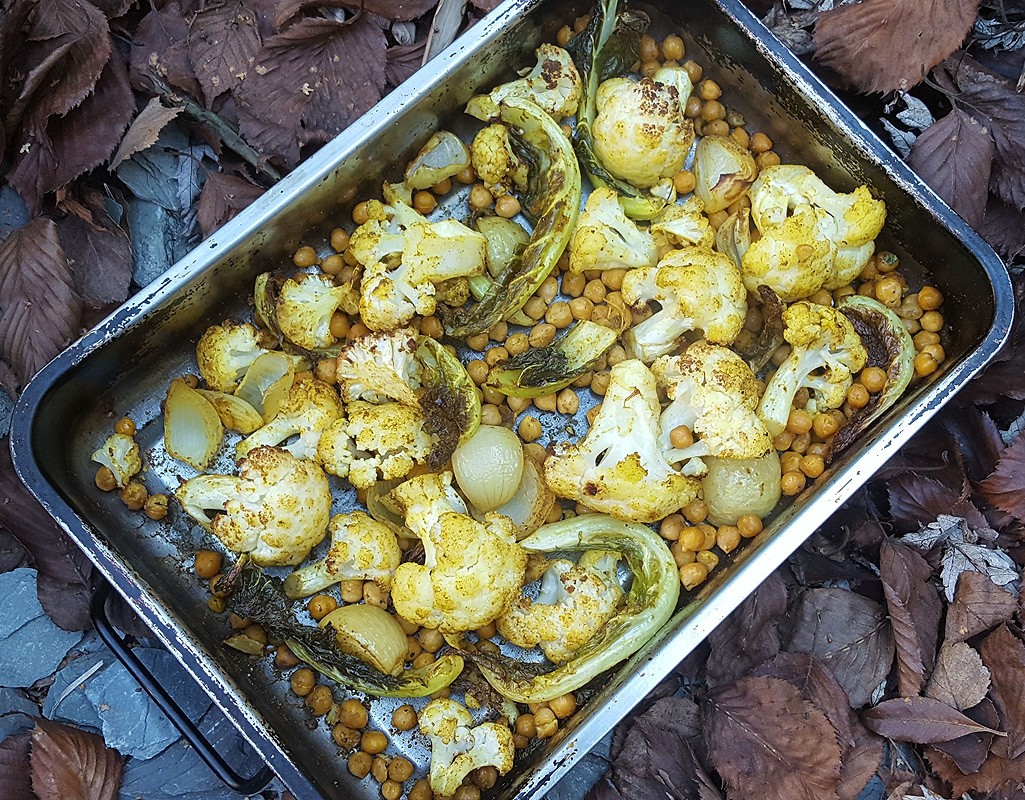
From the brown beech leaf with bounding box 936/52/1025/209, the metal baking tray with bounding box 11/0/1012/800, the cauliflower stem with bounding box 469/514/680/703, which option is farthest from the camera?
the brown beech leaf with bounding box 936/52/1025/209

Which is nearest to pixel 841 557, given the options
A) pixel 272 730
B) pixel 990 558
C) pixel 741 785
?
pixel 990 558

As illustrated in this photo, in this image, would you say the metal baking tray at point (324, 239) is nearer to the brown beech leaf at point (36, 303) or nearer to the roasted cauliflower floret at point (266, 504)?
the roasted cauliflower floret at point (266, 504)

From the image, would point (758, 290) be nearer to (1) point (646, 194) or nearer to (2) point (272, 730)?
(1) point (646, 194)

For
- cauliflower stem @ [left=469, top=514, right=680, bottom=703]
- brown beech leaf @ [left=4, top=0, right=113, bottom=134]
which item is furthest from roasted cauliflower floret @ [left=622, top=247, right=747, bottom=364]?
brown beech leaf @ [left=4, top=0, right=113, bottom=134]

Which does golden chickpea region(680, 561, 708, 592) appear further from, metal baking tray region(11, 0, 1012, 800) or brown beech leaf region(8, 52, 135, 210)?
brown beech leaf region(8, 52, 135, 210)

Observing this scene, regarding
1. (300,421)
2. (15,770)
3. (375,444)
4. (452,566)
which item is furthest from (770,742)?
(15,770)

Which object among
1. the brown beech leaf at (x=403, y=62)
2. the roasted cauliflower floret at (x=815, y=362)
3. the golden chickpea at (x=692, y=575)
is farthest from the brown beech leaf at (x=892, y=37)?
the golden chickpea at (x=692, y=575)

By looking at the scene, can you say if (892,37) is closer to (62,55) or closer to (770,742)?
(770,742)
